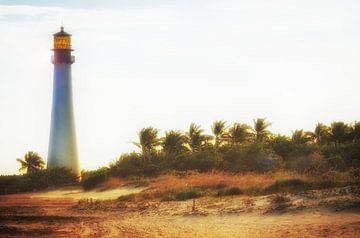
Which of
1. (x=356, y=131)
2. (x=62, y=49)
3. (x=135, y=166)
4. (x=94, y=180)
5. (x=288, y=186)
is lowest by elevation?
(x=288, y=186)

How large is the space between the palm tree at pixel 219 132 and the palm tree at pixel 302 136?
691 centimetres

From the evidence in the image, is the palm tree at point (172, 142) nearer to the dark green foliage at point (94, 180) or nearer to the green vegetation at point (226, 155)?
the green vegetation at point (226, 155)

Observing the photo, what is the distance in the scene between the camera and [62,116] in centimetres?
4459

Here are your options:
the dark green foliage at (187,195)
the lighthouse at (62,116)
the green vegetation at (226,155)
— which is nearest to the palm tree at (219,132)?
the green vegetation at (226,155)

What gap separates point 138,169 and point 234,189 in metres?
19.0

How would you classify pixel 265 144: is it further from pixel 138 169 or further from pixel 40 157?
pixel 40 157

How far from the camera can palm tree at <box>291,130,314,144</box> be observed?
55900 mm

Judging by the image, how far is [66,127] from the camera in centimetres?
4466

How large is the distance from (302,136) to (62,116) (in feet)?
82.7

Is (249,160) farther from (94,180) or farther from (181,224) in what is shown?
(181,224)

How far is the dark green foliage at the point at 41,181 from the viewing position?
141ft

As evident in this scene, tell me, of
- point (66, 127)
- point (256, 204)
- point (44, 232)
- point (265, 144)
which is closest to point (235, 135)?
point (265, 144)

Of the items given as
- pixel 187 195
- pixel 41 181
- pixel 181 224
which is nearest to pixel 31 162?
pixel 41 181

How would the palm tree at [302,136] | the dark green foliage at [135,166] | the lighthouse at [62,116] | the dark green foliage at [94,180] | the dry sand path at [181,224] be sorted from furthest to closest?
1. the palm tree at [302,136]
2. the lighthouse at [62,116]
3. the dark green foliage at [135,166]
4. the dark green foliage at [94,180]
5. the dry sand path at [181,224]
